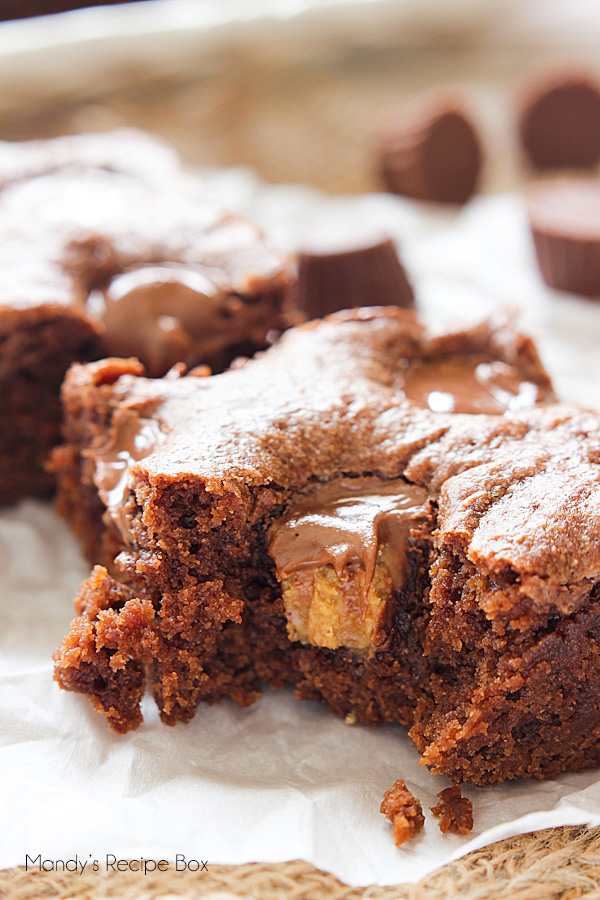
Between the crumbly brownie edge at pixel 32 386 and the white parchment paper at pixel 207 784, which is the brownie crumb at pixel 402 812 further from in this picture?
the crumbly brownie edge at pixel 32 386

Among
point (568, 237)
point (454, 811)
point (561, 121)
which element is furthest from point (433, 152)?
point (454, 811)

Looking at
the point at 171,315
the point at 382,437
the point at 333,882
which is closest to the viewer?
the point at 333,882

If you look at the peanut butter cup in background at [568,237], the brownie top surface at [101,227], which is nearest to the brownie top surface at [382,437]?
the brownie top surface at [101,227]

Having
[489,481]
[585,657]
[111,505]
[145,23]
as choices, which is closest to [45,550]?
[111,505]

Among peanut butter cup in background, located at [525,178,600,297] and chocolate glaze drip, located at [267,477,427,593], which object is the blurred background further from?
chocolate glaze drip, located at [267,477,427,593]

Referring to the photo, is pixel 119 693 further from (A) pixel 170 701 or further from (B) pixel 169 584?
(B) pixel 169 584

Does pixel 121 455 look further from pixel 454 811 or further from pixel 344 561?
pixel 454 811

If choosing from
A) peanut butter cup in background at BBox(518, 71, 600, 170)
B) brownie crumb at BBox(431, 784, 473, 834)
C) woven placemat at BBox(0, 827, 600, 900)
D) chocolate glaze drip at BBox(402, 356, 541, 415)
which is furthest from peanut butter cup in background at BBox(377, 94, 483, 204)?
woven placemat at BBox(0, 827, 600, 900)
